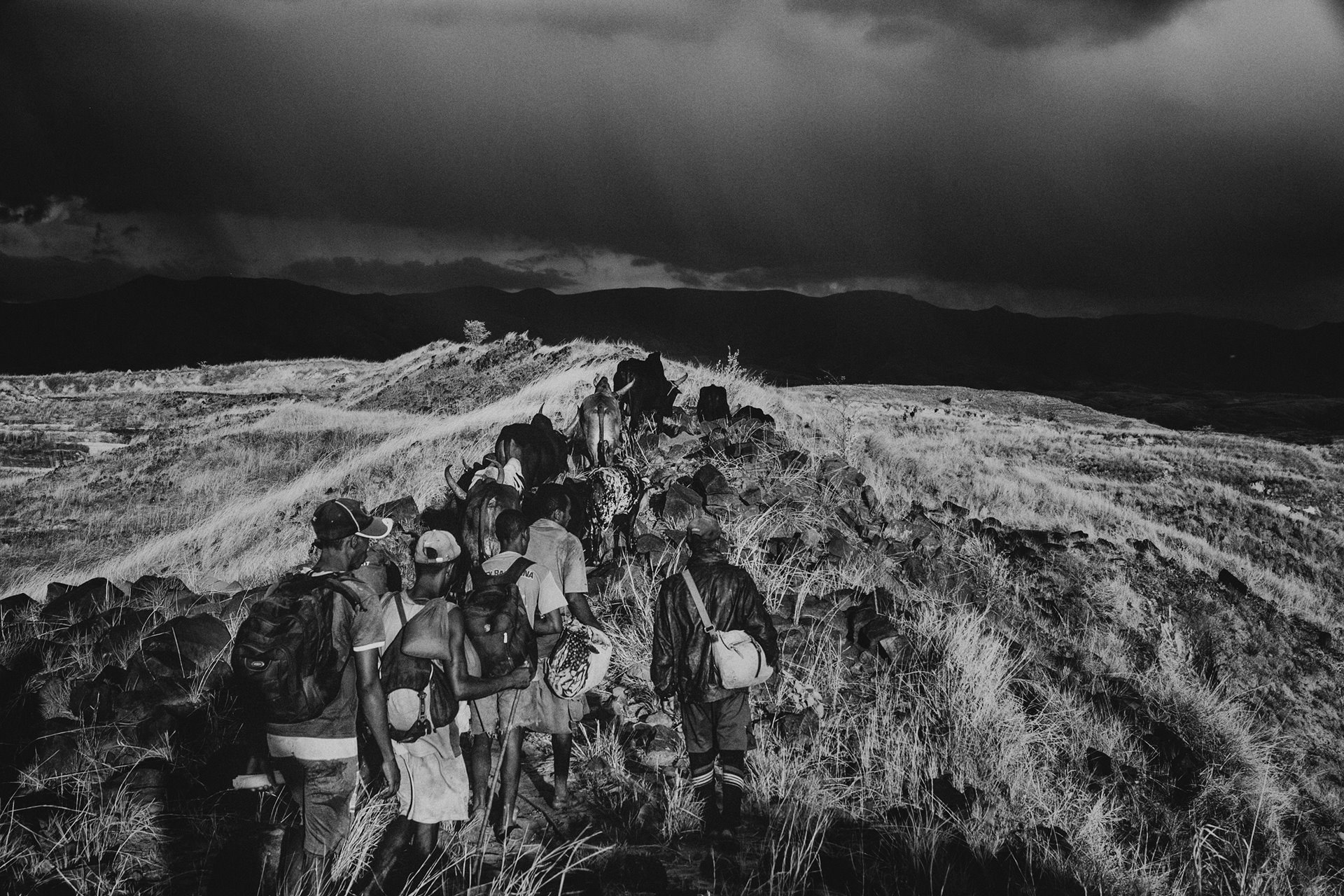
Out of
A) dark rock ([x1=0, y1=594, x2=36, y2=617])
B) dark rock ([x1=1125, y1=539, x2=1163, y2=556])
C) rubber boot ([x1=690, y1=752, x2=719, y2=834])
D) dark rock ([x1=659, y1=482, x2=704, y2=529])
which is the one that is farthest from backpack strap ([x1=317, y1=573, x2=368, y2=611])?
dark rock ([x1=1125, y1=539, x2=1163, y2=556])

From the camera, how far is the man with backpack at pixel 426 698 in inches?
152

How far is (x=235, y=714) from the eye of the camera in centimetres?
597

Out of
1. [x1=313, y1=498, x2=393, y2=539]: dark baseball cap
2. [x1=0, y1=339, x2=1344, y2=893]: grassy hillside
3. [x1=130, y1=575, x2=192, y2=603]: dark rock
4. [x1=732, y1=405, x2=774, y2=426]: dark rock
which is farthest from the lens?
[x1=732, y1=405, x2=774, y2=426]: dark rock

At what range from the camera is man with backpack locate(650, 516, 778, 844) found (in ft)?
15.1

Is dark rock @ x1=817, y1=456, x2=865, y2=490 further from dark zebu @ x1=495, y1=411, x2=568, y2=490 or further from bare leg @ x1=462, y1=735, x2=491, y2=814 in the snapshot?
bare leg @ x1=462, y1=735, x2=491, y2=814

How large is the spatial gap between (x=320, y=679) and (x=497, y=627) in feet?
2.96

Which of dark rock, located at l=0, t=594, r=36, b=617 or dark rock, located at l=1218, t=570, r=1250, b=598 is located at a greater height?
dark rock, located at l=0, t=594, r=36, b=617

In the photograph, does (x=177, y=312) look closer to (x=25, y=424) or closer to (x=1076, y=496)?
(x=25, y=424)

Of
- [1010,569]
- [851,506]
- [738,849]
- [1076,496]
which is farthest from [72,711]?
[1076,496]

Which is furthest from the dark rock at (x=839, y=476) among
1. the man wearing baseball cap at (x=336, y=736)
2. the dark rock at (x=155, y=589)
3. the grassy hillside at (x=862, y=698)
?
the dark rock at (x=155, y=589)

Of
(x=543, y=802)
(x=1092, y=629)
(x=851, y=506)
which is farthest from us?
(x=851, y=506)

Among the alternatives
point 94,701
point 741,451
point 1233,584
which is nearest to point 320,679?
point 94,701

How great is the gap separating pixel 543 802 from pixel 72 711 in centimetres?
405

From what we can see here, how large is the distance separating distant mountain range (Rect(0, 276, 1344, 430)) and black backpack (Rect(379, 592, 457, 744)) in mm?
95788
